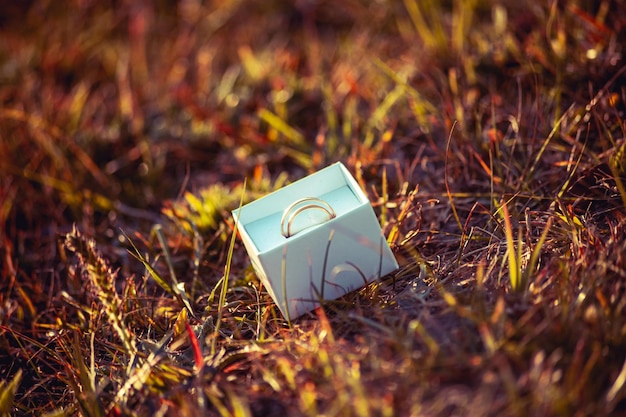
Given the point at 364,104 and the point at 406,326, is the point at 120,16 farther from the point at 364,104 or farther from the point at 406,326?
the point at 406,326

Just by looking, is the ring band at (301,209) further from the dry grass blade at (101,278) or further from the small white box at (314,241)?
the dry grass blade at (101,278)

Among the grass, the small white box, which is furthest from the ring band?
the grass

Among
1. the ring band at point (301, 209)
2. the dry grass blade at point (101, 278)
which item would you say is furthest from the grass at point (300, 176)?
the ring band at point (301, 209)

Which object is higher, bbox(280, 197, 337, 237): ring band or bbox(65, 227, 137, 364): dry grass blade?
bbox(65, 227, 137, 364): dry grass blade

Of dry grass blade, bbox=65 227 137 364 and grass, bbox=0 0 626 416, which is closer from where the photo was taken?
grass, bbox=0 0 626 416

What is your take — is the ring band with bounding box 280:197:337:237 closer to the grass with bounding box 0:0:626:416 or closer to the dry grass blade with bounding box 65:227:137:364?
the grass with bounding box 0:0:626:416

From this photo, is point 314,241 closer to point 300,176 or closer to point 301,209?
point 301,209

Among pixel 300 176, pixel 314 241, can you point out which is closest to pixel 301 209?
pixel 314 241

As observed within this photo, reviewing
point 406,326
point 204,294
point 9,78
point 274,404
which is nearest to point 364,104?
point 204,294
